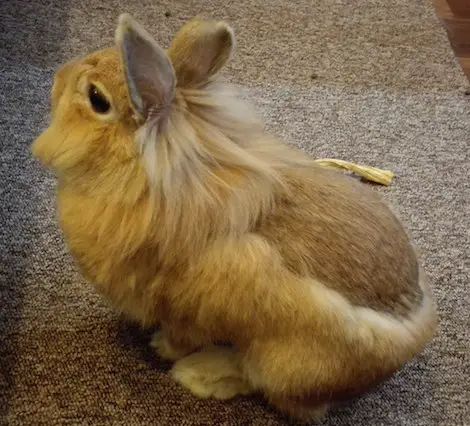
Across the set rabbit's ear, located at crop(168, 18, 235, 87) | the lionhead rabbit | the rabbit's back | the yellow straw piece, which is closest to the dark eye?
the lionhead rabbit

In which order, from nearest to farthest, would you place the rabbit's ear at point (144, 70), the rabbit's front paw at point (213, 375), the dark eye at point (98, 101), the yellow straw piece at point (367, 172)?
the rabbit's ear at point (144, 70), the dark eye at point (98, 101), the rabbit's front paw at point (213, 375), the yellow straw piece at point (367, 172)

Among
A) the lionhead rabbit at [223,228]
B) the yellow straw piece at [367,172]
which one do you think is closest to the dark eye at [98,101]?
the lionhead rabbit at [223,228]

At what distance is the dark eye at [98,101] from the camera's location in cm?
95

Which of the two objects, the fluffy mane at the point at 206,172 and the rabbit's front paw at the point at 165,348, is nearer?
the fluffy mane at the point at 206,172

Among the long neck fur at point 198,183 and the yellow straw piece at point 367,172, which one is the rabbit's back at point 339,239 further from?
the yellow straw piece at point 367,172

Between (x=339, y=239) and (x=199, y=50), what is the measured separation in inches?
13.9

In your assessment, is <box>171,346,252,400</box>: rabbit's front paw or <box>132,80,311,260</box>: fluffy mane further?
<box>171,346,252,400</box>: rabbit's front paw

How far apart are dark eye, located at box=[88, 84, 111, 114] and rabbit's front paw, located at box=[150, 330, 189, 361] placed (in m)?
0.50

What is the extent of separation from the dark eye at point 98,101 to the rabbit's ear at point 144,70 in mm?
66

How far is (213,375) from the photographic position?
1.26 meters

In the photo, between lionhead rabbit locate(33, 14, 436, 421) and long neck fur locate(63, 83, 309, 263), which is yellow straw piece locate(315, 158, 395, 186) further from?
long neck fur locate(63, 83, 309, 263)

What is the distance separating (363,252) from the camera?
1.05m

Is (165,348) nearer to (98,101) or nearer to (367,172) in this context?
(98,101)

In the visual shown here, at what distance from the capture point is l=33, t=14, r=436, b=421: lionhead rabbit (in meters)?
0.96
